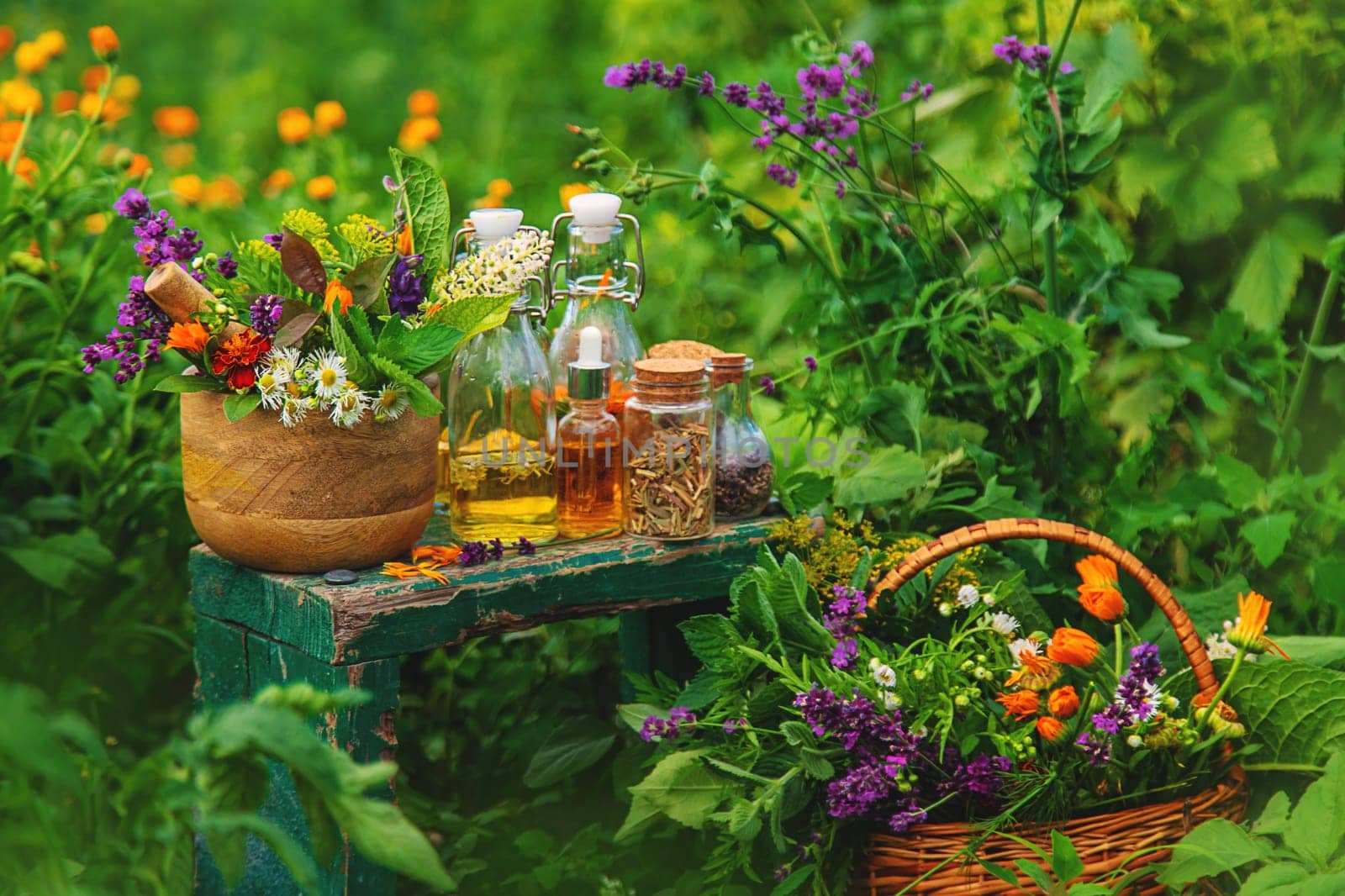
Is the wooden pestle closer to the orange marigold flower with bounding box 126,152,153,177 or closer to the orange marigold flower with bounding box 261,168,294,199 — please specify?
the orange marigold flower with bounding box 126,152,153,177

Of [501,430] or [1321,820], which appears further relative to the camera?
[501,430]

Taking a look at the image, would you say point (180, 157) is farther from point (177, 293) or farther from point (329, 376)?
point (329, 376)

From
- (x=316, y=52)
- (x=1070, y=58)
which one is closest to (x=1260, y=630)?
(x=1070, y=58)

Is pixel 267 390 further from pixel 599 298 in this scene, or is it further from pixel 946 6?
pixel 946 6

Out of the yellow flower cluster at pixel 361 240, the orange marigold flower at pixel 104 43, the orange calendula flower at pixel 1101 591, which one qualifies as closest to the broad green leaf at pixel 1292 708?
the orange calendula flower at pixel 1101 591

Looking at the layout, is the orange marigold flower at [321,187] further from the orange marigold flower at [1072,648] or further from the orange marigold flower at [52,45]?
the orange marigold flower at [1072,648]

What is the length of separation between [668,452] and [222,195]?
5.33 ft

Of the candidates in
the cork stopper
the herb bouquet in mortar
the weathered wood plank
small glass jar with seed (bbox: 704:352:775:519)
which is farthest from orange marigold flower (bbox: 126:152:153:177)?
small glass jar with seed (bbox: 704:352:775:519)

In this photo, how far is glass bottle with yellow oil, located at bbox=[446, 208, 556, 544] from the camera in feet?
5.80

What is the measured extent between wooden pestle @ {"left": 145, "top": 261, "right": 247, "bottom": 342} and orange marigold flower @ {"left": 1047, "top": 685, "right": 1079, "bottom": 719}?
104 centimetres

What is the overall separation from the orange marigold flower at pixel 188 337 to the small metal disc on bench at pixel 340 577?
1.01 feet

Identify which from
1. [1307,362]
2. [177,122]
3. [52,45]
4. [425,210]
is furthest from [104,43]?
[1307,362]

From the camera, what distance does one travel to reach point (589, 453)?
180 cm

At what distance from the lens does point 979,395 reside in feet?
7.00
